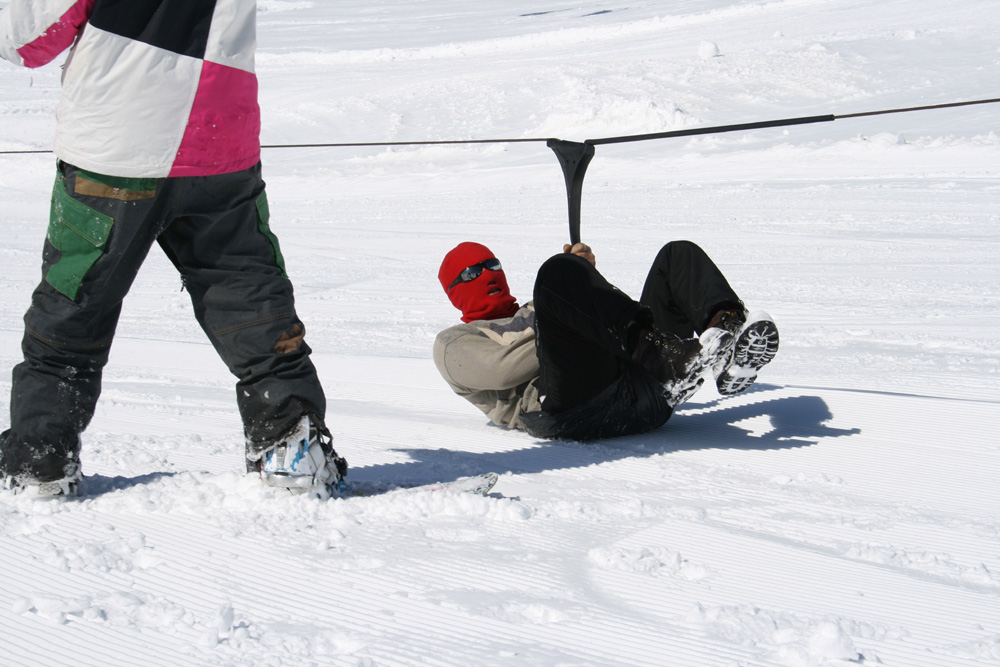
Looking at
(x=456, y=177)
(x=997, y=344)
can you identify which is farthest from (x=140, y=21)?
(x=456, y=177)

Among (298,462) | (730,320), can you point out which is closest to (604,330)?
(730,320)

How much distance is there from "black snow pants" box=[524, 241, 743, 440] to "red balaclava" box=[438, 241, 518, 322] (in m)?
0.26

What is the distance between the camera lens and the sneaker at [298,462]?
201cm

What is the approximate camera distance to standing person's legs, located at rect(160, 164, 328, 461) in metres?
1.98

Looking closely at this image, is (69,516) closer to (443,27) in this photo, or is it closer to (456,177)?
(456,177)

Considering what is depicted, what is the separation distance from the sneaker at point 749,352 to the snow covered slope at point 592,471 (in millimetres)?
251

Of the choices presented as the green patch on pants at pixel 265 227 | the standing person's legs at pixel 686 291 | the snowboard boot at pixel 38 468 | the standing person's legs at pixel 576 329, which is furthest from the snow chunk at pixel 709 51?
the snowboard boot at pixel 38 468

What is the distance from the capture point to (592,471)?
2463 mm

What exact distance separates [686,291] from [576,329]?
0.39 meters

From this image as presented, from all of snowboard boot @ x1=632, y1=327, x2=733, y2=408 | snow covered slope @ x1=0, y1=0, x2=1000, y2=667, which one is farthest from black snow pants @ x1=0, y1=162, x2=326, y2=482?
snowboard boot @ x1=632, y1=327, x2=733, y2=408

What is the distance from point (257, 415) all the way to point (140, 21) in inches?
32.8

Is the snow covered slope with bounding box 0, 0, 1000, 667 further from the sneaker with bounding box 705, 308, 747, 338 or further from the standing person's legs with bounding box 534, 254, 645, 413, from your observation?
→ the sneaker with bounding box 705, 308, 747, 338

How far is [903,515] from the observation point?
2096mm

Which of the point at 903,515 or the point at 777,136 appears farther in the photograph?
the point at 777,136
